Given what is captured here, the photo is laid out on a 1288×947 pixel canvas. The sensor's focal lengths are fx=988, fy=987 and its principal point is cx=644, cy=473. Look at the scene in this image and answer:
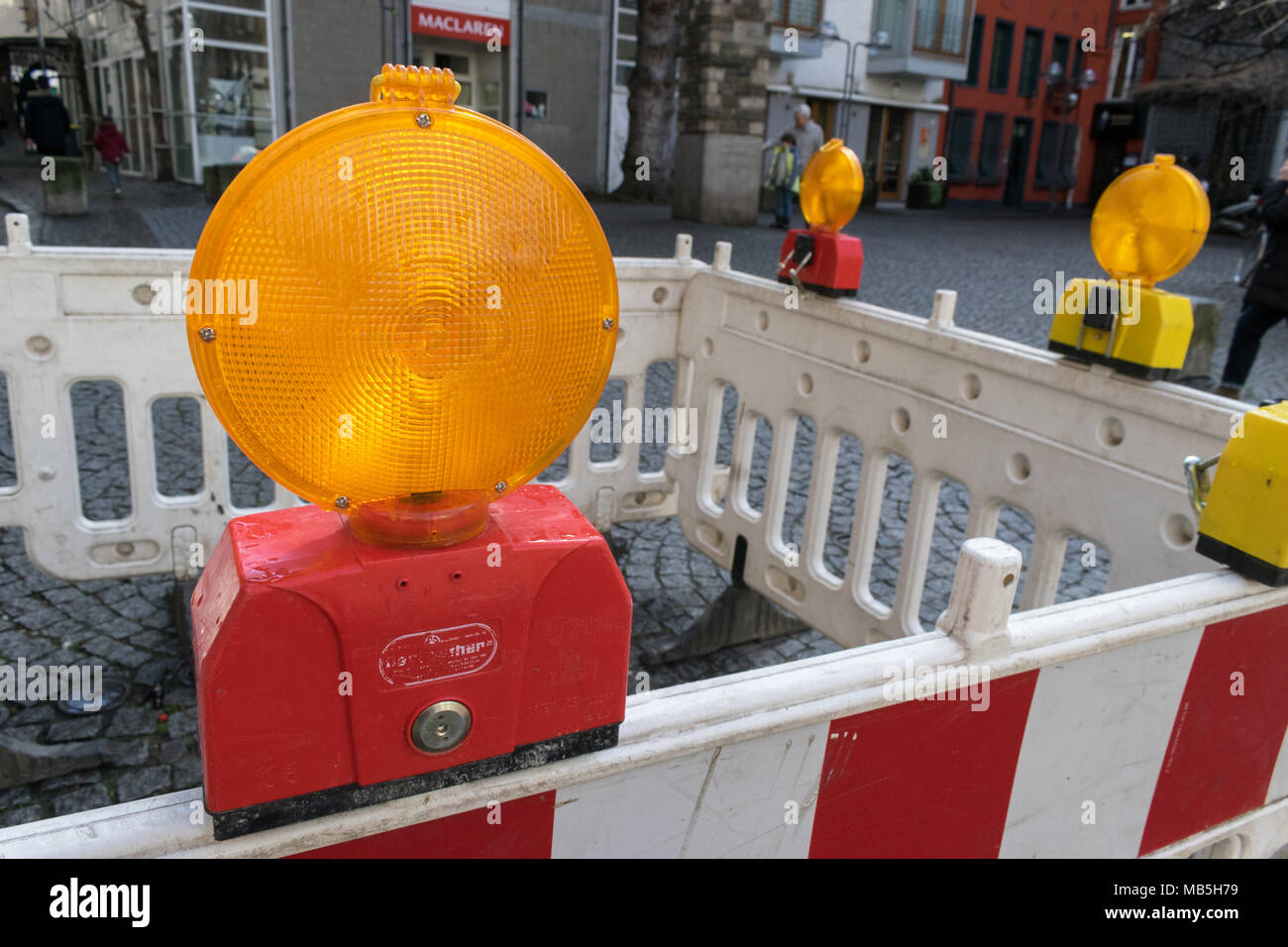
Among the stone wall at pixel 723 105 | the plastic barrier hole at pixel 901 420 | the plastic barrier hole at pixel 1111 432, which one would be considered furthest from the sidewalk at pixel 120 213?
the plastic barrier hole at pixel 1111 432

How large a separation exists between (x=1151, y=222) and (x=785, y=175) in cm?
1496

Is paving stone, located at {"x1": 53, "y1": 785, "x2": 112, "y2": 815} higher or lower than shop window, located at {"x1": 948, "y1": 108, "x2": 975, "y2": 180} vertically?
lower

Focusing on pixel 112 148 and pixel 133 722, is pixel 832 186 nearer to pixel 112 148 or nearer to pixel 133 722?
pixel 133 722

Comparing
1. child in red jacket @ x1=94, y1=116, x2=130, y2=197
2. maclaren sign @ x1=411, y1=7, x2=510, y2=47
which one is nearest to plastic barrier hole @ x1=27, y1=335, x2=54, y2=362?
child in red jacket @ x1=94, y1=116, x2=130, y2=197

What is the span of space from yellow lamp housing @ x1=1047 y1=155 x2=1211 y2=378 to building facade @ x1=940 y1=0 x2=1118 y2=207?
31.2 metres

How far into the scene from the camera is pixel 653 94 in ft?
65.9

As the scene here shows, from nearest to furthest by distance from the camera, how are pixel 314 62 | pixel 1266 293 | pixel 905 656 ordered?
pixel 905 656, pixel 1266 293, pixel 314 62

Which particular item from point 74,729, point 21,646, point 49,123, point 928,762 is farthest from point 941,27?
point 928,762

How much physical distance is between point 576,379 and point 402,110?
1.03 ft

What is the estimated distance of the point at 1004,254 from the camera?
15969mm

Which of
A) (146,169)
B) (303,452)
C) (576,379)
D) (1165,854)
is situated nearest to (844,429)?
(1165,854)

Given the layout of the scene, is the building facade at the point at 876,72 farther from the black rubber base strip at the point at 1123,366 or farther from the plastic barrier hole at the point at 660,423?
the black rubber base strip at the point at 1123,366

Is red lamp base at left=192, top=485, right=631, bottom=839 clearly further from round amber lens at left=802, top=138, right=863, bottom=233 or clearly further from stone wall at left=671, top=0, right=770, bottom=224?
stone wall at left=671, top=0, right=770, bottom=224

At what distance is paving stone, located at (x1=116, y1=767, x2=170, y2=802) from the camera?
2.67 meters
